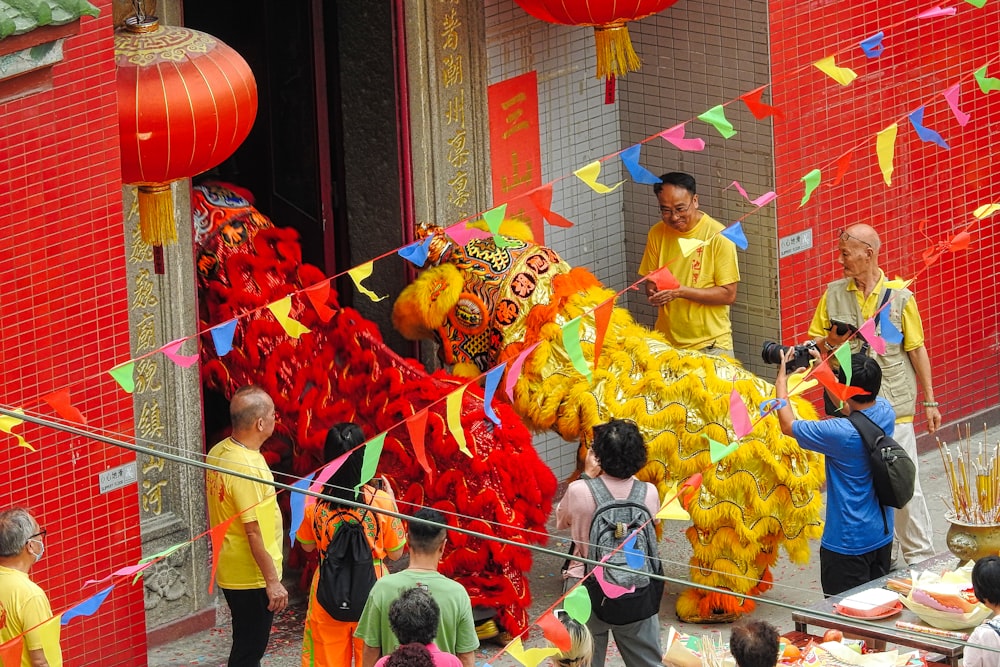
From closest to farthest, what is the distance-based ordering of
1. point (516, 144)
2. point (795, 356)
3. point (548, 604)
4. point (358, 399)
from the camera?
point (795, 356)
point (358, 399)
point (548, 604)
point (516, 144)

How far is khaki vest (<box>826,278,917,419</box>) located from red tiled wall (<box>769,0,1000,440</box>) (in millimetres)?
1227

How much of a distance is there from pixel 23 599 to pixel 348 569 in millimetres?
1338

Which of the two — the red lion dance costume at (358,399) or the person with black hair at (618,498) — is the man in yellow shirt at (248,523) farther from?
the person with black hair at (618,498)

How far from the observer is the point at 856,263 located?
9727 millimetres

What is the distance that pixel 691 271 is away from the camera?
10.4 m

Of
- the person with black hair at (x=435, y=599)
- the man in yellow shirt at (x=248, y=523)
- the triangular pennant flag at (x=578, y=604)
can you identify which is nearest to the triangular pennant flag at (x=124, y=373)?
the man in yellow shirt at (x=248, y=523)

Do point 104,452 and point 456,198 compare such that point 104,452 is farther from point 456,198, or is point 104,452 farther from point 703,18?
point 703,18

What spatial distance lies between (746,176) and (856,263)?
1539 mm

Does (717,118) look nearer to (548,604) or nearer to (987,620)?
(987,620)

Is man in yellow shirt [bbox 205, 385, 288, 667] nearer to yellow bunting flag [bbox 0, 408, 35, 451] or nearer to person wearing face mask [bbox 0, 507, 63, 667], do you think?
yellow bunting flag [bbox 0, 408, 35, 451]

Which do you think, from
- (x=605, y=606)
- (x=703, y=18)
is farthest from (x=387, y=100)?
(x=605, y=606)

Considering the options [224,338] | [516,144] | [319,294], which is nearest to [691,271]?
[516,144]

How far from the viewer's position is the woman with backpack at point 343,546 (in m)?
7.93

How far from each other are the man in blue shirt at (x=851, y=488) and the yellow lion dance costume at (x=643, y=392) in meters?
0.39
